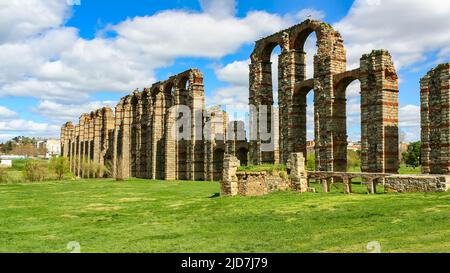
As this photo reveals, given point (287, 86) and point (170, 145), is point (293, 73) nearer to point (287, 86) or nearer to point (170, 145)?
point (287, 86)

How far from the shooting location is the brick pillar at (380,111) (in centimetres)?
2530

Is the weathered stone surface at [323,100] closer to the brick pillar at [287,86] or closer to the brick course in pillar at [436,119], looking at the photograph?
the brick pillar at [287,86]

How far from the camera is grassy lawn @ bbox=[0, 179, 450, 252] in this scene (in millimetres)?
9117

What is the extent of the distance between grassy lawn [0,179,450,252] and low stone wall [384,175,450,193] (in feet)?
2.20

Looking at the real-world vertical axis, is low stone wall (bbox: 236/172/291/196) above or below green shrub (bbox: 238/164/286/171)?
below

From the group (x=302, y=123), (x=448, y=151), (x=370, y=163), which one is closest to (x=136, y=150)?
(x=302, y=123)

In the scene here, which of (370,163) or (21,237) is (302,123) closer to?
(370,163)

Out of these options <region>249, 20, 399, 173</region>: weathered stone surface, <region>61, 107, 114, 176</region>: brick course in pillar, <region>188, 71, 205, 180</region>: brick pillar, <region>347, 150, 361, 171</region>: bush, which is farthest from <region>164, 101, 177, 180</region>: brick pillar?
<region>347, 150, 361, 171</region>: bush

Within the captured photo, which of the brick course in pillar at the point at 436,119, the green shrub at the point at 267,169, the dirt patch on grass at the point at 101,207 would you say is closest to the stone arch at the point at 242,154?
the brick course in pillar at the point at 436,119

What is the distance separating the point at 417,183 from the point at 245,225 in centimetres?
766

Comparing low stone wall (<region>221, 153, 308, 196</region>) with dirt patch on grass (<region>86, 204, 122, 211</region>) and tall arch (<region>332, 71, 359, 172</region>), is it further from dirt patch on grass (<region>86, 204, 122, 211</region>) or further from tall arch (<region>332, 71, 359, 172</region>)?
tall arch (<region>332, 71, 359, 172</region>)

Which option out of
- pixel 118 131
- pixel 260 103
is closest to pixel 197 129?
pixel 260 103

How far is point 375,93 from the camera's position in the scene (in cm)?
2569

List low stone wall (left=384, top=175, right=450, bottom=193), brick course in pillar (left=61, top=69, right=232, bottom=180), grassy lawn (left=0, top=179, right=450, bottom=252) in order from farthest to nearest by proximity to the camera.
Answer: brick course in pillar (left=61, top=69, right=232, bottom=180), low stone wall (left=384, top=175, right=450, bottom=193), grassy lawn (left=0, top=179, right=450, bottom=252)
